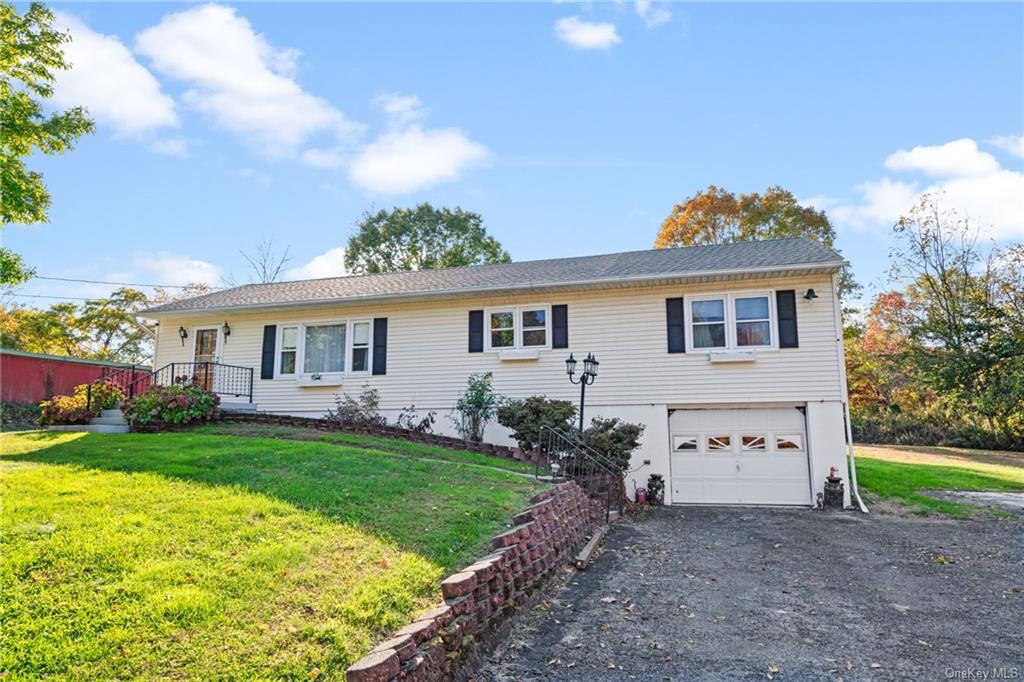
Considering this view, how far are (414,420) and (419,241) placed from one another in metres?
19.0

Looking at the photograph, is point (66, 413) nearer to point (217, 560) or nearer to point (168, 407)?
point (168, 407)

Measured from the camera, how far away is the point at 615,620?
16.6ft

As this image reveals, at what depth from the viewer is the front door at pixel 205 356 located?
14.9m

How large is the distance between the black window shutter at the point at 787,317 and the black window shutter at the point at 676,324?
1.87 m

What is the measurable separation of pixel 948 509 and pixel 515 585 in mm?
9719

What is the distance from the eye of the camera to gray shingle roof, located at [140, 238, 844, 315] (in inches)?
475

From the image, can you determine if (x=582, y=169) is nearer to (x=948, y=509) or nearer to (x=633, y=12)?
(x=633, y=12)

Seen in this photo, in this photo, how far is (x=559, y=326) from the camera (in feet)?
42.9

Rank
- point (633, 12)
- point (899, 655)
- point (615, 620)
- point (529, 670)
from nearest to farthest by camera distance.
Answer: point (529, 670), point (899, 655), point (615, 620), point (633, 12)

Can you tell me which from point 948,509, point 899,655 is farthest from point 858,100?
point 899,655

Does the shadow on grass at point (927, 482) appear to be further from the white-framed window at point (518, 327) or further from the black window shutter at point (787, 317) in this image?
the white-framed window at point (518, 327)

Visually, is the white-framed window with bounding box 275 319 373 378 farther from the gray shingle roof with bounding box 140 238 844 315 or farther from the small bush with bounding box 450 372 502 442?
the small bush with bounding box 450 372 502 442

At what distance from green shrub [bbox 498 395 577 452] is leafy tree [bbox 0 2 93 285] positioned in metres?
11.1

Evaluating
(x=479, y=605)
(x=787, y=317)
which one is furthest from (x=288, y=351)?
(x=479, y=605)
